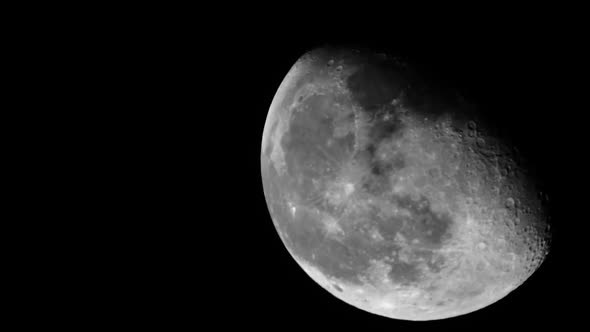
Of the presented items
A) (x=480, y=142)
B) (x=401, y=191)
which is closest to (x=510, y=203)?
(x=480, y=142)

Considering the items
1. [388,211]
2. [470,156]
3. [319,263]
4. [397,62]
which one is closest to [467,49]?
[397,62]

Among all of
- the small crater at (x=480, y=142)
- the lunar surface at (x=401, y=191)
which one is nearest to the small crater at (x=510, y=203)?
the lunar surface at (x=401, y=191)

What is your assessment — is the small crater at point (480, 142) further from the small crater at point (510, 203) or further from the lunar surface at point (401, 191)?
the small crater at point (510, 203)

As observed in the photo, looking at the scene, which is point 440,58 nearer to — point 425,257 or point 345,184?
point 345,184

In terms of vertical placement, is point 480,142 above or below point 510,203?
above

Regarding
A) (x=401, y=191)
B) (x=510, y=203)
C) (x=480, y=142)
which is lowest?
(x=401, y=191)

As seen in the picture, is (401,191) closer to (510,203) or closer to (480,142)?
(480,142)

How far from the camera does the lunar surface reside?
2.84 metres

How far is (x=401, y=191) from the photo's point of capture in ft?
9.36

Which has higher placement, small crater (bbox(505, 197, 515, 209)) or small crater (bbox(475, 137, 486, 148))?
small crater (bbox(475, 137, 486, 148))

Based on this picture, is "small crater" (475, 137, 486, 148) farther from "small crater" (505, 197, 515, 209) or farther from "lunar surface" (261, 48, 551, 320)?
"small crater" (505, 197, 515, 209)

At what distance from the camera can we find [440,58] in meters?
2.91

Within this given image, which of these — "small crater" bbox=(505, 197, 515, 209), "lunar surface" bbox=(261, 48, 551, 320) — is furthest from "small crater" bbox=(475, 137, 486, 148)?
"small crater" bbox=(505, 197, 515, 209)

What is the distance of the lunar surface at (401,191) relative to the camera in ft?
9.32
